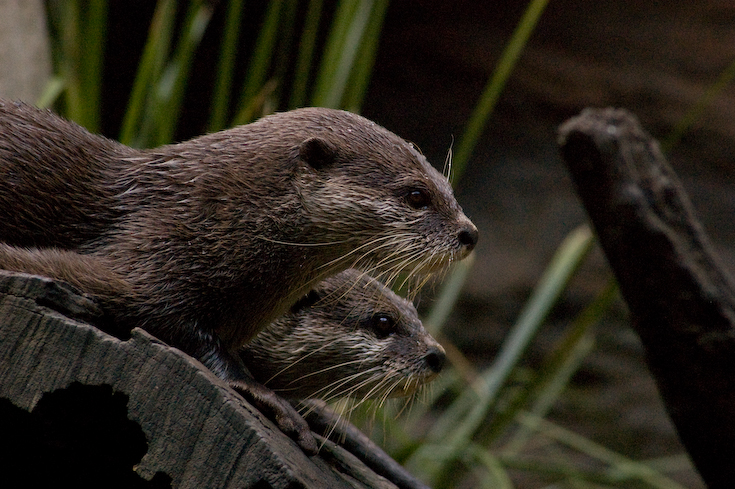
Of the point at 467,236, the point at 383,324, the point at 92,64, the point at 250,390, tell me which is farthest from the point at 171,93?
the point at 250,390

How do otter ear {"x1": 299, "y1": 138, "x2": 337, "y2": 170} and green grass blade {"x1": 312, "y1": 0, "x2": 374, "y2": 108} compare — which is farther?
green grass blade {"x1": 312, "y1": 0, "x2": 374, "y2": 108}

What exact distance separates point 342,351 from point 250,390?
48cm

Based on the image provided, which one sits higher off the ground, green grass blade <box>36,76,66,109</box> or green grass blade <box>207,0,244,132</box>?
green grass blade <box>207,0,244,132</box>

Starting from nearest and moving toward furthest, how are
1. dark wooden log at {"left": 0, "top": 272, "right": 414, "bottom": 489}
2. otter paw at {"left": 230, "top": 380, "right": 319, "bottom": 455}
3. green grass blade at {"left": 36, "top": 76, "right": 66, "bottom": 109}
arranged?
dark wooden log at {"left": 0, "top": 272, "right": 414, "bottom": 489}
otter paw at {"left": 230, "top": 380, "right": 319, "bottom": 455}
green grass blade at {"left": 36, "top": 76, "right": 66, "bottom": 109}

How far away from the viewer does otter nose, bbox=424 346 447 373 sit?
5.35 feet

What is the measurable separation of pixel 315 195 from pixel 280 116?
195 mm

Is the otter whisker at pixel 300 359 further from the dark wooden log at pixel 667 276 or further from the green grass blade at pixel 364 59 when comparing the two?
the green grass blade at pixel 364 59

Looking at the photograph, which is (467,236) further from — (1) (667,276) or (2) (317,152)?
(1) (667,276)

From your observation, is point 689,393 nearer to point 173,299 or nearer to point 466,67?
point 173,299

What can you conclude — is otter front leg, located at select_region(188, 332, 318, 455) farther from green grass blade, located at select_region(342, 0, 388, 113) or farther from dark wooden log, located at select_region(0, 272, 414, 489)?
green grass blade, located at select_region(342, 0, 388, 113)

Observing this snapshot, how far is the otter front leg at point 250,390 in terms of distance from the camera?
117cm

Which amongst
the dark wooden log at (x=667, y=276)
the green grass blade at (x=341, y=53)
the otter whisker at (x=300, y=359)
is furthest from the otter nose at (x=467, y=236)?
the green grass blade at (x=341, y=53)

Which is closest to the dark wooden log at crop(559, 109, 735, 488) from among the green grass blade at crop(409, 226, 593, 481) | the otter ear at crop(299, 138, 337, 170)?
the green grass blade at crop(409, 226, 593, 481)

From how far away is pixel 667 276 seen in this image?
236 cm
